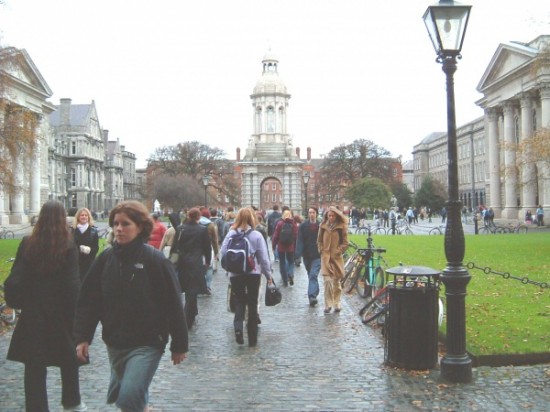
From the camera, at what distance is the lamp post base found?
7805 mm

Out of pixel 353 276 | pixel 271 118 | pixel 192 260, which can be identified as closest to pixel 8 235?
pixel 353 276

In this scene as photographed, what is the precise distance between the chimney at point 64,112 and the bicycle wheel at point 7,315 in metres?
97.4

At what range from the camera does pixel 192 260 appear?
37.6 feet

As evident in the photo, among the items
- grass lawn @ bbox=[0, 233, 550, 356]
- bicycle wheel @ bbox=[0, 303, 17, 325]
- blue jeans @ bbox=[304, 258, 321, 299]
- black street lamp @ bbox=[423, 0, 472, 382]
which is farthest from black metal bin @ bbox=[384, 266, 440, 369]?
bicycle wheel @ bbox=[0, 303, 17, 325]

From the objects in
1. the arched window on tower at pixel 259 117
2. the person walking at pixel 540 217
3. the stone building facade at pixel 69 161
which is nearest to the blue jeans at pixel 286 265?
the person walking at pixel 540 217

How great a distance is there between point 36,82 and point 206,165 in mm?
46803

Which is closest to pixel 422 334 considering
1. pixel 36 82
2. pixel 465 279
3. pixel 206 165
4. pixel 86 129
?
pixel 465 279

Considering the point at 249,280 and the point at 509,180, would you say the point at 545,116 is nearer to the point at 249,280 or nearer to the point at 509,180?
the point at 509,180

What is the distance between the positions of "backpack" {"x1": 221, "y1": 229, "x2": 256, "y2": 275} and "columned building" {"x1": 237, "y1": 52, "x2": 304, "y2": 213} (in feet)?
276

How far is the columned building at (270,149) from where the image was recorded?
313ft

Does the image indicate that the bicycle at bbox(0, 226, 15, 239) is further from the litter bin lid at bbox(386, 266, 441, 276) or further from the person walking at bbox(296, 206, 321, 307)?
the litter bin lid at bbox(386, 266, 441, 276)

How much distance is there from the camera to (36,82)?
58.7 m

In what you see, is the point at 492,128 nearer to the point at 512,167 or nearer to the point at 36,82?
the point at 512,167

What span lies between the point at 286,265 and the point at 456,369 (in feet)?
34.1
